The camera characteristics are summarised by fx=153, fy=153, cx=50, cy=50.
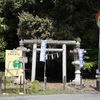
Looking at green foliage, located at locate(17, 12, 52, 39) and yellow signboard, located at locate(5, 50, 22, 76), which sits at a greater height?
green foliage, located at locate(17, 12, 52, 39)

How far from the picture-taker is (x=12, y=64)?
7547mm

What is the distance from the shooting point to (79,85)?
10.2 m

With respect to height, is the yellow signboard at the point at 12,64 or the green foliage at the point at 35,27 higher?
the green foliage at the point at 35,27

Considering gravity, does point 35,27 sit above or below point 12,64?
above

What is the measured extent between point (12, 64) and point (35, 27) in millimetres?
5864

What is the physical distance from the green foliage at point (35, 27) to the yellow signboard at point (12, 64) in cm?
506

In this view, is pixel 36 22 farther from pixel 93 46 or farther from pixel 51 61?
pixel 93 46

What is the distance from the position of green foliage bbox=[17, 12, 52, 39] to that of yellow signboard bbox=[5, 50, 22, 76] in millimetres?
5057

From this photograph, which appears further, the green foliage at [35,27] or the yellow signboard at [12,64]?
the green foliage at [35,27]

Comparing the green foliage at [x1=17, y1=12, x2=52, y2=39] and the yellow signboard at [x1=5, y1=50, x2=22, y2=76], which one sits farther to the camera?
the green foliage at [x1=17, y1=12, x2=52, y2=39]

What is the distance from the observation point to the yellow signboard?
24.5 feet

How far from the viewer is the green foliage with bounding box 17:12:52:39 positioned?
12.5 meters

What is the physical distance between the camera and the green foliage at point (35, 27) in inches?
491

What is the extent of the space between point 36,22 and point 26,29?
40.6 inches
